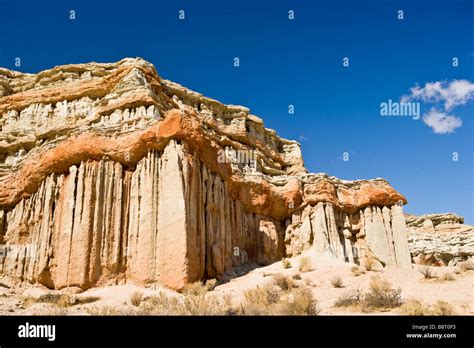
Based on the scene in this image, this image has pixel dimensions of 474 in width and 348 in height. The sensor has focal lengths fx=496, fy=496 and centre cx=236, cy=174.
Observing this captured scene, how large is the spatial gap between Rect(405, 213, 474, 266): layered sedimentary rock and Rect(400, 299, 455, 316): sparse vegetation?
34148 millimetres

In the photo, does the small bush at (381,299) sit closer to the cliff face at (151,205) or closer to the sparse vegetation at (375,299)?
the sparse vegetation at (375,299)

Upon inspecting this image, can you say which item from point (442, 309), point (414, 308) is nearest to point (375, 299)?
point (414, 308)

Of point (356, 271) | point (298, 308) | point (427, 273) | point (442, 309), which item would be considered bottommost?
point (442, 309)

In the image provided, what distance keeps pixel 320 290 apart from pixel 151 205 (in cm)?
992

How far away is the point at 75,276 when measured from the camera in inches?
960

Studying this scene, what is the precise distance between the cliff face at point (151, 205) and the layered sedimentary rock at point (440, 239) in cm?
1342

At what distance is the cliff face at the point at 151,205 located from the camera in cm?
2480

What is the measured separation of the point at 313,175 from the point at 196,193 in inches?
538

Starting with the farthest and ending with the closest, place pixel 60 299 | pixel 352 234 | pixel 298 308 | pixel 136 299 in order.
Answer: pixel 352 234 < pixel 60 299 < pixel 136 299 < pixel 298 308

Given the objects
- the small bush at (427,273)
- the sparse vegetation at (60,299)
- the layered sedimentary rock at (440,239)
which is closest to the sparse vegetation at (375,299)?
the small bush at (427,273)

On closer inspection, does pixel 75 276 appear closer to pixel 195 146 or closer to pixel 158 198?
pixel 158 198

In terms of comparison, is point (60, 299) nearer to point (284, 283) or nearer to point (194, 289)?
point (194, 289)

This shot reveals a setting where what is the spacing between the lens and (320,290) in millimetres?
20375
